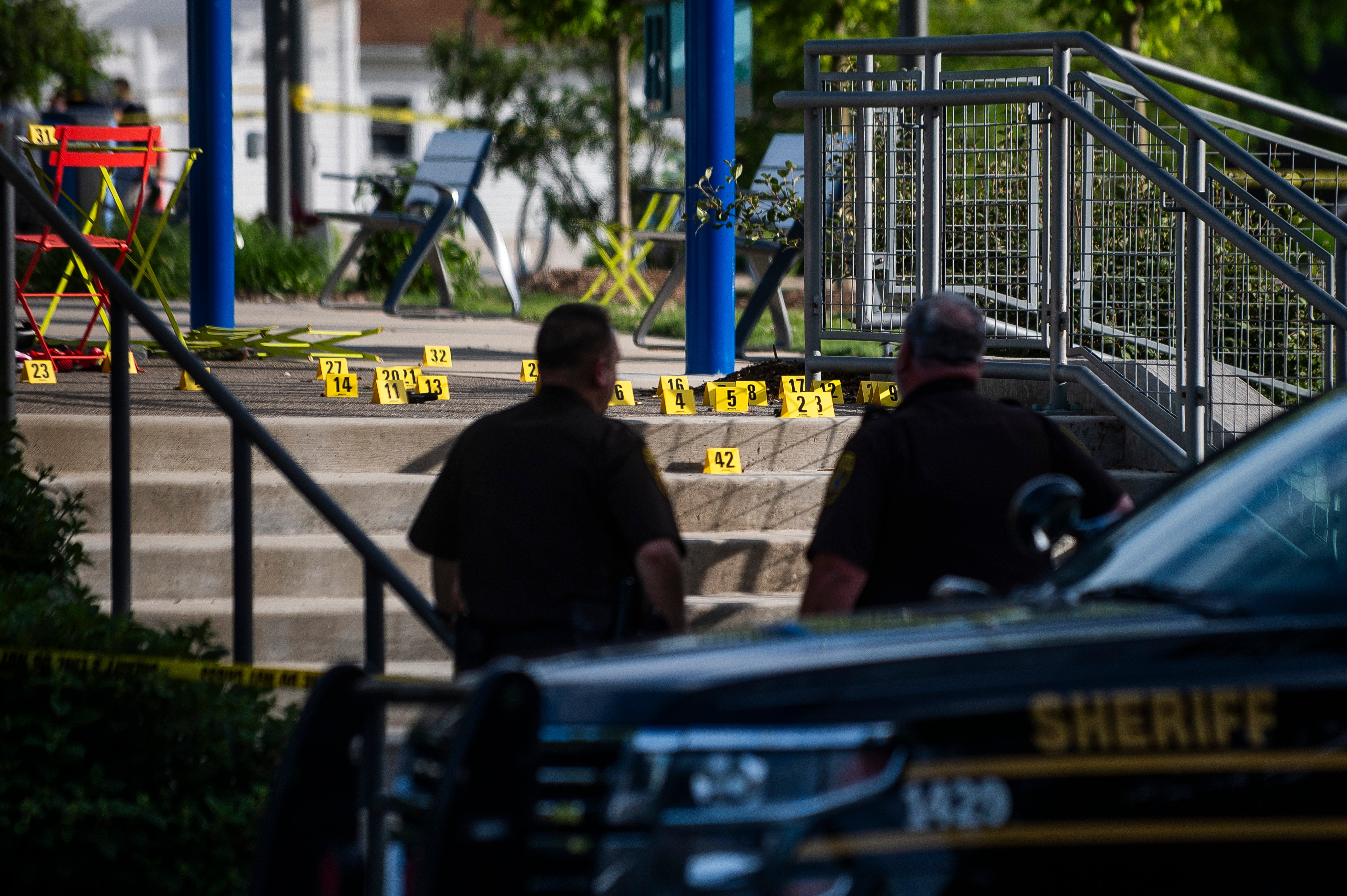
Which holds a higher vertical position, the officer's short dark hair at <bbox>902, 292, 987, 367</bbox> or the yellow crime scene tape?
the officer's short dark hair at <bbox>902, 292, 987, 367</bbox>

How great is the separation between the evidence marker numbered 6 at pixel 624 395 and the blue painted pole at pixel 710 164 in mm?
1029

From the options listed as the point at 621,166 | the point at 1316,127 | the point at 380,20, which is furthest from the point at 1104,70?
the point at 380,20

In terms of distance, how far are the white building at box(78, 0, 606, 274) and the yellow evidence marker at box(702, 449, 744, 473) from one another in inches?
1021

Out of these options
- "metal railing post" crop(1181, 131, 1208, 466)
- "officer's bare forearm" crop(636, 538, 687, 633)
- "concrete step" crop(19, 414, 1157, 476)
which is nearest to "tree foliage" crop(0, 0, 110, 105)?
"concrete step" crop(19, 414, 1157, 476)

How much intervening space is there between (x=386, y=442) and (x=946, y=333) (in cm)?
271

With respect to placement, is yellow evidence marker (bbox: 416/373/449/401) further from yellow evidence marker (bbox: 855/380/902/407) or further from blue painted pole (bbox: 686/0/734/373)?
yellow evidence marker (bbox: 855/380/902/407)

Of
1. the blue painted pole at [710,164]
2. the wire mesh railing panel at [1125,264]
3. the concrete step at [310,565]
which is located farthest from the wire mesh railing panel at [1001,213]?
the concrete step at [310,565]

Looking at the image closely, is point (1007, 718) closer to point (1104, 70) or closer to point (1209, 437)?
point (1209, 437)

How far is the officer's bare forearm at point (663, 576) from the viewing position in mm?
3930

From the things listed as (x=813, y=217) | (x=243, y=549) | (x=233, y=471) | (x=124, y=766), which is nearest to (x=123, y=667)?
(x=124, y=766)

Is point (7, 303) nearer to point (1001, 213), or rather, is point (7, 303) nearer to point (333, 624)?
point (333, 624)

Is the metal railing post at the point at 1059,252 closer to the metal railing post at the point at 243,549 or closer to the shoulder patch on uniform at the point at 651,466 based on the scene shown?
the shoulder patch on uniform at the point at 651,466

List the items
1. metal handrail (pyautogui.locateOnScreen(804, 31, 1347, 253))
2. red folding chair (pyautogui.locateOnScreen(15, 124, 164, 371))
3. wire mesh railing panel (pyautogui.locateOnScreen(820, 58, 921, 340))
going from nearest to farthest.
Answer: metal handrail (pyautogui.locateOnScreen(804, 31, 1347, 253)) → wire mesh railing panel (pyautogui.locateOnScreen(820, 58, 921, 340)) → red folding chair (pyautogui.locateOnScreen(15, 124, 164, 371))

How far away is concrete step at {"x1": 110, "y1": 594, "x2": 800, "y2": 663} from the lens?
5.29 meters
